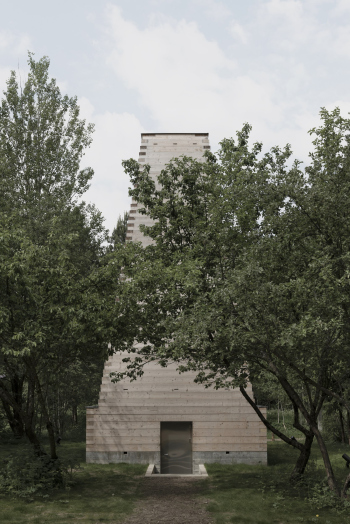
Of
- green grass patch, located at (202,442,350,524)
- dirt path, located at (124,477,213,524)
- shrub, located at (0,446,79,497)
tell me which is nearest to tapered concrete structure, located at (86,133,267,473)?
green grass patch, located at (202,442,350,524)

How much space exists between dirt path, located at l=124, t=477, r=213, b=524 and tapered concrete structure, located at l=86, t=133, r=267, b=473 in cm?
321

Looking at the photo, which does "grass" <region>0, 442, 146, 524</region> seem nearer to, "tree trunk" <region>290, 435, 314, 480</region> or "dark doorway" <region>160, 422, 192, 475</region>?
"dark doorway" <region>160, 422, 192, 475</region>

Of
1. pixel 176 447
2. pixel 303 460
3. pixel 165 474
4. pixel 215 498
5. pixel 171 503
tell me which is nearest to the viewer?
pixel 171 503

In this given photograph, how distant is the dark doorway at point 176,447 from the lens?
77.1 feet

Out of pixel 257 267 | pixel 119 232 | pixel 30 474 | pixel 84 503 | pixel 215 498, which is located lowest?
pixel 215 498

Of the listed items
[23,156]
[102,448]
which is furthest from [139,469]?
[23,156]

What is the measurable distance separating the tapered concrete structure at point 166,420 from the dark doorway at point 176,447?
0.23m

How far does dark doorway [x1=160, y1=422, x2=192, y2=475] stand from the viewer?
2350 centimetres

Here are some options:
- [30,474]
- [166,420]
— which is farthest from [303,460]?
[30,474]

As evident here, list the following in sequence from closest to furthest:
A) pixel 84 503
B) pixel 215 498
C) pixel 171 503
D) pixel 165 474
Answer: pixel 84 503
pixel 171 503
pixel 215 498
pixel 165 474

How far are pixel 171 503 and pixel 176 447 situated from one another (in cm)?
796

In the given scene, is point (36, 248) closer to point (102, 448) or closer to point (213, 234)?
point (213, 234)

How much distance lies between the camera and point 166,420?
77.6 ft

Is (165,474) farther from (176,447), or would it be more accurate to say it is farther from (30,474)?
(30,474)
